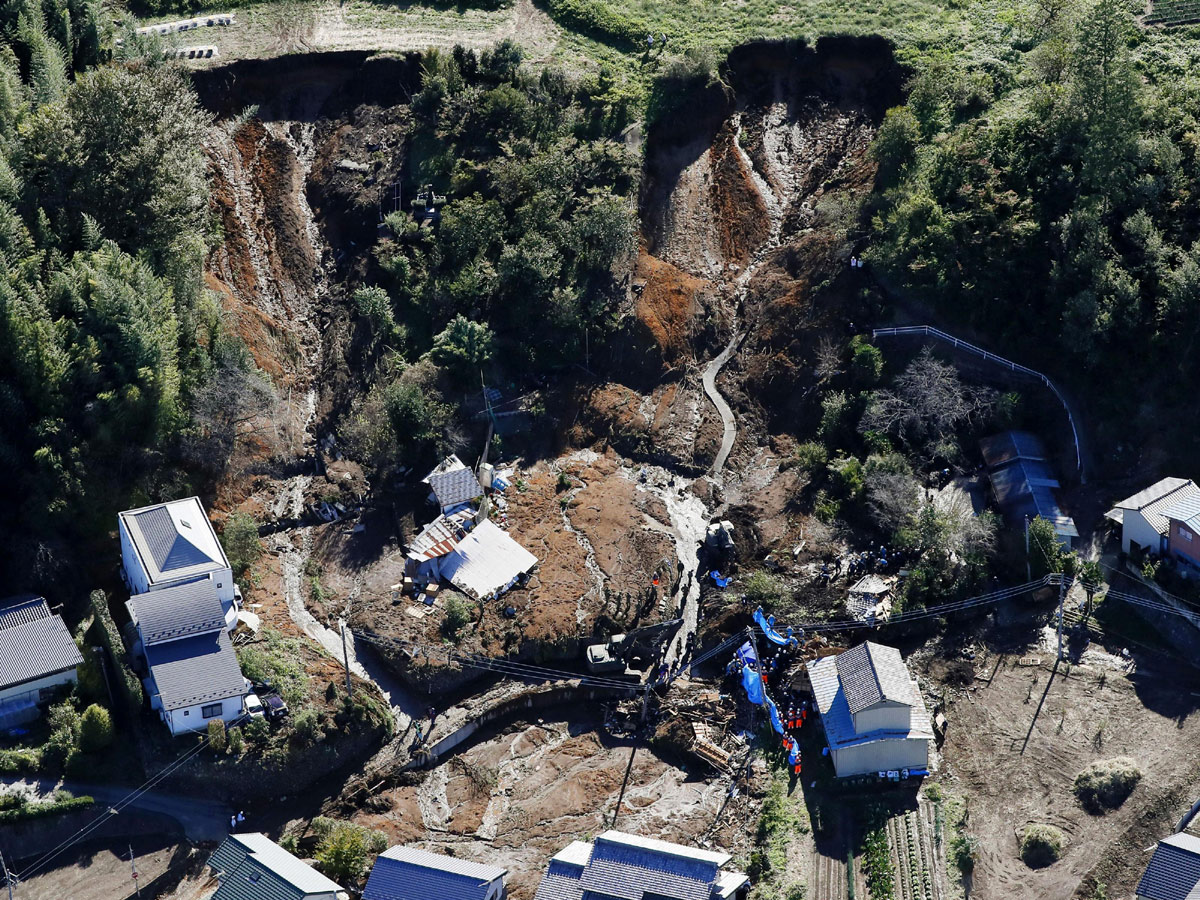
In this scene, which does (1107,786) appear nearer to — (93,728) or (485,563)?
(485,563)

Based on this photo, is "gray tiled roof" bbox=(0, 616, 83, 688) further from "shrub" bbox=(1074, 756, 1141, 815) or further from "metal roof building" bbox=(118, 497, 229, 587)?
"shrub" bbox=(1074, 756, 1141, 815)

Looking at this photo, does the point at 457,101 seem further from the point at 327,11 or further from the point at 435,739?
the point at 435,739

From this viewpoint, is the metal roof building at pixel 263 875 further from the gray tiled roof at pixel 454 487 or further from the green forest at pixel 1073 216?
the green forest at pixel 1073 216

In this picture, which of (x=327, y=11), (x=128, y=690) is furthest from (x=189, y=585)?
(x=327, y=11)

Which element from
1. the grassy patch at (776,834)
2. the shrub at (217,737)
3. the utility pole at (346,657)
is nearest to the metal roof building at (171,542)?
the utility pole at (346,657)

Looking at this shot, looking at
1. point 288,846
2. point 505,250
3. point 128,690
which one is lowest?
point 288,846

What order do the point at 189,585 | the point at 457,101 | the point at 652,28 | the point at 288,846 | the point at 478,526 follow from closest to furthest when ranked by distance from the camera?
the point at 288,846 → the point at 189,585 → the point at 478,526 → the point at 457,101 → the point at 652,28

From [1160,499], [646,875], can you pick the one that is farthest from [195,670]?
[1160,499]
